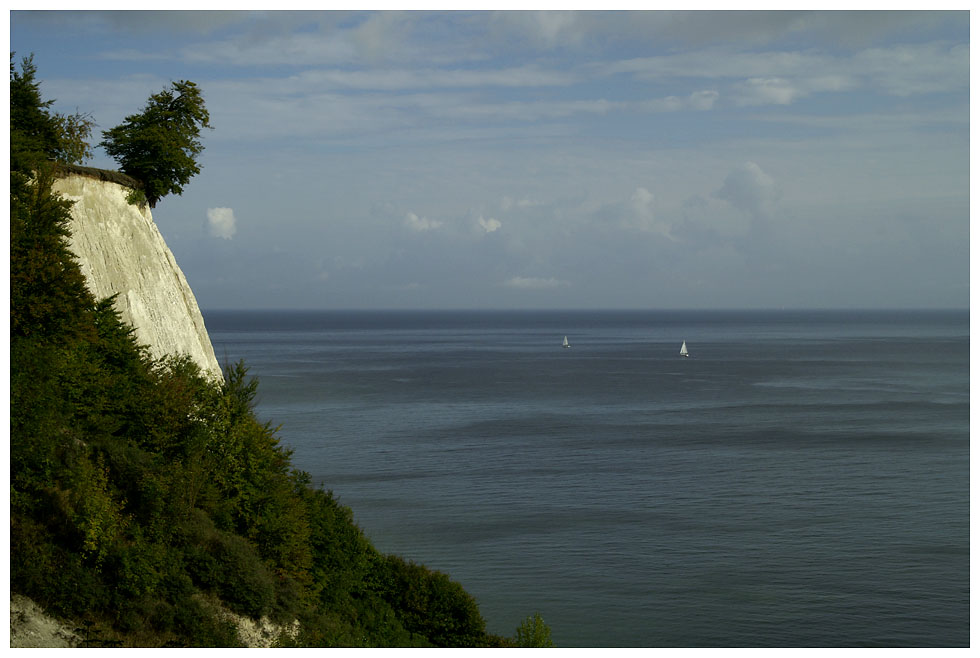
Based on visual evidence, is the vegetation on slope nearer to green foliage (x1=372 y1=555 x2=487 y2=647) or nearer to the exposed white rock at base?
green foliage (x1=372 y1=555 x2=487 y2=647)

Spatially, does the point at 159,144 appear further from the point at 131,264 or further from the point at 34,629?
the point at 34,629

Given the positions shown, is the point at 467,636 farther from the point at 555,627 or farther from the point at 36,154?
the point at 36,154

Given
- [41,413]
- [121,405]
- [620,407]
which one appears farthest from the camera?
[620,407]

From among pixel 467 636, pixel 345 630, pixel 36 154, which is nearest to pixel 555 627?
pixel 467 636

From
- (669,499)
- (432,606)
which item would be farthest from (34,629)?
(669,499)

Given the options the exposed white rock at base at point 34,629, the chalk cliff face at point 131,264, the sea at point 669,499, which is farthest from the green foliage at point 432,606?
the exposed white rock at base at point 34,629

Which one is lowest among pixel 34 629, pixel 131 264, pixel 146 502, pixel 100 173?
pixel 34 629
